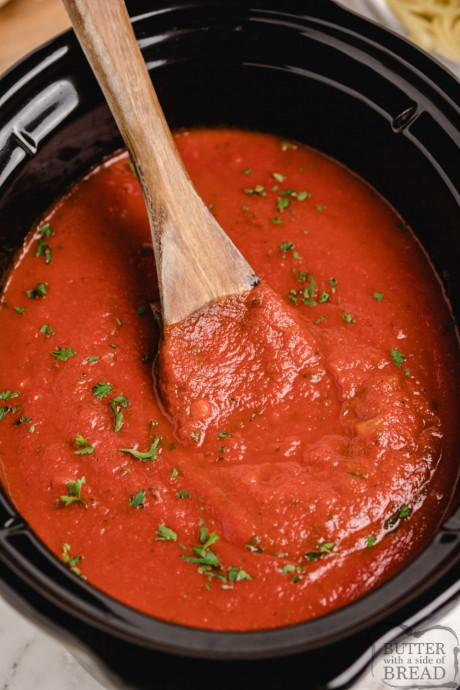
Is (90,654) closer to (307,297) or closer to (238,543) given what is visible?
(238,543)

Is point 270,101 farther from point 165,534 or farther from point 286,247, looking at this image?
point 165,534

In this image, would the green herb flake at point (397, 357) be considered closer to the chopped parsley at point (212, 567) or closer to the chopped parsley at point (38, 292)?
the chopped parsley at point (212, 567)

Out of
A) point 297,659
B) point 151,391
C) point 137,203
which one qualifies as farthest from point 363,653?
point 137,203

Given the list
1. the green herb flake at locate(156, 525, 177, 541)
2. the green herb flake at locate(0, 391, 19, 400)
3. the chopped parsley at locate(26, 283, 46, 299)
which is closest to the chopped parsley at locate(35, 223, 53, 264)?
the chopped parsley at locate(26, 283, 46, 299)

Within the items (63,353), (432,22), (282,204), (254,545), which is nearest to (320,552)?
(254,545)

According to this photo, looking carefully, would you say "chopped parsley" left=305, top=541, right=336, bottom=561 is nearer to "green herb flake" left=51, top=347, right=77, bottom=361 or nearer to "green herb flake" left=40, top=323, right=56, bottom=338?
"green herb flake" left=51, top=347, right=77, bottom=361
